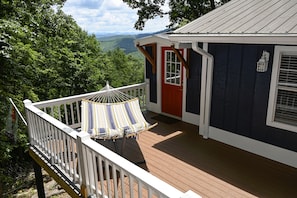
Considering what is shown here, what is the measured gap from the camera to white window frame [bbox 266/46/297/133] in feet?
12.0

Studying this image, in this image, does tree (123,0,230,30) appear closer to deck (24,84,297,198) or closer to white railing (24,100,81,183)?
deck (24,84,297,198)

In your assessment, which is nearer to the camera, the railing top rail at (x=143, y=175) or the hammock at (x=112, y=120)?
the railing top rail at (x=143, y=175)

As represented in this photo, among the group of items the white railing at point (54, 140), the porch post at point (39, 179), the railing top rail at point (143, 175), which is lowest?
the porch post at point (39, 179)

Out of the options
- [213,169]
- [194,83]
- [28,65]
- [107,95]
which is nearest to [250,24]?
[194,83]

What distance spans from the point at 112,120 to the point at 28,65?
15.4 ft

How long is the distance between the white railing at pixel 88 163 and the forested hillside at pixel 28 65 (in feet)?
4.99

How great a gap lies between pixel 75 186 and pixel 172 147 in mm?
2139

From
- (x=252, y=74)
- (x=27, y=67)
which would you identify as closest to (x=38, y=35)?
(x=27, y=67)

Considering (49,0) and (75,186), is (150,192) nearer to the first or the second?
(75,186)

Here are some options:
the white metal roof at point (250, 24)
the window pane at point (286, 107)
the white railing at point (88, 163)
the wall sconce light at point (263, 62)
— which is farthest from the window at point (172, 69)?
the white railing at point (88, 163)

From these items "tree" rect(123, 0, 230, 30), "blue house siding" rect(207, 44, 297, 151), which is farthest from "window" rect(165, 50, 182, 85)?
"tree" rect(123, 0, 230, 30)

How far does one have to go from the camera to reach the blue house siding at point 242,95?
400cm

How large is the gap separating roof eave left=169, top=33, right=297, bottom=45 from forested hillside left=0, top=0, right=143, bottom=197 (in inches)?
167

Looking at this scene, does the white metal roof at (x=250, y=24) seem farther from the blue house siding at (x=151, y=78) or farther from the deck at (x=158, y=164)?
the deck at (x=158, y=164)
